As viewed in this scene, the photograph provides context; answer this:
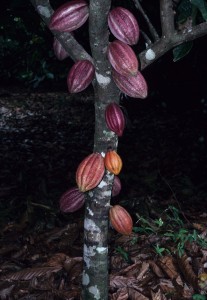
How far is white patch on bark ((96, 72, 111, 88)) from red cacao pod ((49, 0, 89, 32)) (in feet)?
0.54

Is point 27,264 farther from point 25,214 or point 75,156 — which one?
point 75,156

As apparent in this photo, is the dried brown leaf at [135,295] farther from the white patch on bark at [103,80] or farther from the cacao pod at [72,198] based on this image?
the white patch on bark at [103,80]

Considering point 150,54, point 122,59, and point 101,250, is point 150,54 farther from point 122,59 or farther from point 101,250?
point 101,250

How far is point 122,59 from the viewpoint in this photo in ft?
4.15

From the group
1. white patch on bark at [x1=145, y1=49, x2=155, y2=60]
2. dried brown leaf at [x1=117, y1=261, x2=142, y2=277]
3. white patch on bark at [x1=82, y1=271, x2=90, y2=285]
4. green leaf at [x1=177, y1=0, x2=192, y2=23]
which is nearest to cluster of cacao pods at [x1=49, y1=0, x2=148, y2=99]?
white patch on bark at [x1=145, y1=49, x2=155, y2=60]

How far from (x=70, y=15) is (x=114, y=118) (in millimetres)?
310

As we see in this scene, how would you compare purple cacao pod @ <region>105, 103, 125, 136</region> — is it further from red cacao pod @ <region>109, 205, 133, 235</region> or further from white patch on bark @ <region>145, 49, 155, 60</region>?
red cacao pod @ <region>109, 205, 133, 235</region>

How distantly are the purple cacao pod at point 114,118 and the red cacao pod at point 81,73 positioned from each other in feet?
0.34

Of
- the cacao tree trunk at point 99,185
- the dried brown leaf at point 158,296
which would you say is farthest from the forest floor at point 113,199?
the cacao tree trunk at point 99,185

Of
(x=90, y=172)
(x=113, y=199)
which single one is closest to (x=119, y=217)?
(x=90, y=172)

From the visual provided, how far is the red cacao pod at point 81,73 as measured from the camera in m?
1.36

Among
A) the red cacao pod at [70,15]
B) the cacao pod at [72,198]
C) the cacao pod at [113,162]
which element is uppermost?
the red cacao pod at [70,15]

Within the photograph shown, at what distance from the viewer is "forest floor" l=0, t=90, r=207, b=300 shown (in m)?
2.15

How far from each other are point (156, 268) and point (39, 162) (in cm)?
283
